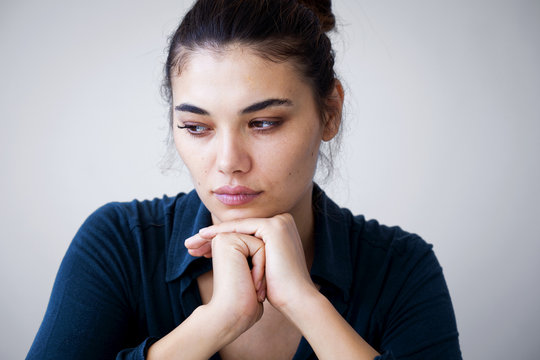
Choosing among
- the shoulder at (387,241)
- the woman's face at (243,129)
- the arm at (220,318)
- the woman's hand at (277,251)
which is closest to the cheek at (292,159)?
the woman's face at (243,129)

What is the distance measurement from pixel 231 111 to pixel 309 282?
47cm

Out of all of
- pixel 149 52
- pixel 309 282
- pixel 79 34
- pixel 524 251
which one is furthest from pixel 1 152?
pixel 524 251

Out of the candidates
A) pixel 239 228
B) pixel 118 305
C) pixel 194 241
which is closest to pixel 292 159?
pixel 239 228

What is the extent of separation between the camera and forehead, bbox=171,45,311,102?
4.14 feet

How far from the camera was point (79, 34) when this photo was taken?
2.48m

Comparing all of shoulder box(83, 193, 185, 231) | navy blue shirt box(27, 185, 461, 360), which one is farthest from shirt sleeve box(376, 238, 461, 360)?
shoulder box(83, 193, 185, 231)

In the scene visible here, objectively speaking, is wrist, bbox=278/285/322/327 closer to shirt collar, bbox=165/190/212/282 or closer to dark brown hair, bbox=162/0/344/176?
shirt collar, bbox=165/190/212/282

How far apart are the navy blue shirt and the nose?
1.01ft

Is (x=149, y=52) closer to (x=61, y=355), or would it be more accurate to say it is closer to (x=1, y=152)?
(x=1, y=152)

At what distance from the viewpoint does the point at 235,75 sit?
1.27 m

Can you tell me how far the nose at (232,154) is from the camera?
127 cm

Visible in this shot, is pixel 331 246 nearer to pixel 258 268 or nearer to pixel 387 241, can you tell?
pixel 387 241

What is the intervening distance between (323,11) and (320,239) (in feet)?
2.32

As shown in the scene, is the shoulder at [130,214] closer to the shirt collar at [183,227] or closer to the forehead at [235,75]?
the shirt collar at [183,227]
